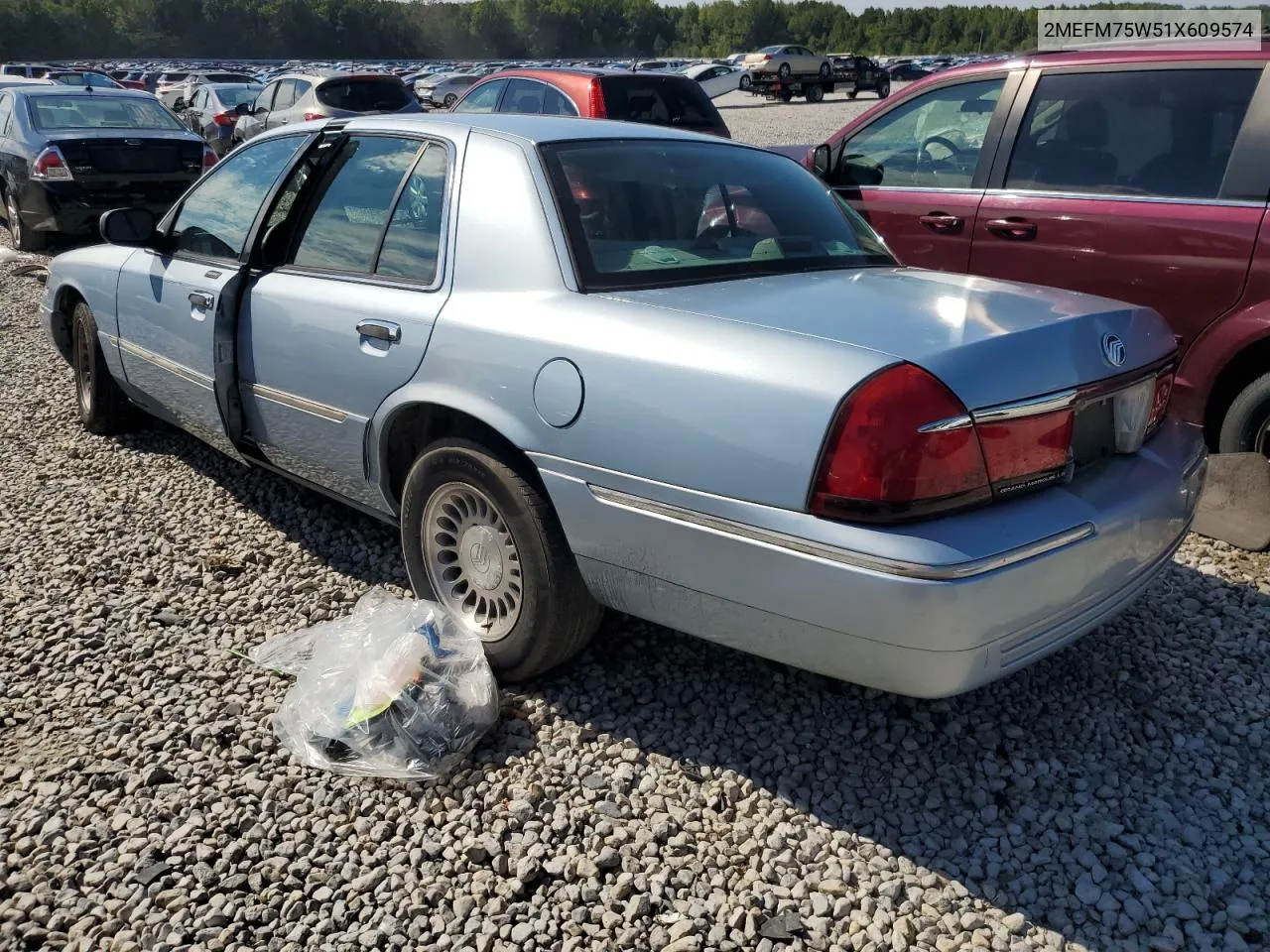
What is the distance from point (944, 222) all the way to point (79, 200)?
8.22 meters

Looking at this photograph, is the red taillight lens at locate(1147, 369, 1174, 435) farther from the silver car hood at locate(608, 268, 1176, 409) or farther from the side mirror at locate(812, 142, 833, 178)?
the side mirror at locate(812, 142, 833, 178)

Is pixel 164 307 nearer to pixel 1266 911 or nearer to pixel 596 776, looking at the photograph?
pixel 596 776

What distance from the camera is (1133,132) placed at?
432cm

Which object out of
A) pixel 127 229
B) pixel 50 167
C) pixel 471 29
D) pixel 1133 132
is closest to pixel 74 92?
pixel 50 167

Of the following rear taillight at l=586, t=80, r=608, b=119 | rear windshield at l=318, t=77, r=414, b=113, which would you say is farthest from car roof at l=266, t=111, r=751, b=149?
rear windshield at l=318, t=77, r=414, b=113

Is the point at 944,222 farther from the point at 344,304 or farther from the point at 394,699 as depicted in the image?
the point at 394,699

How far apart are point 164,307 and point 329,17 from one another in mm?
100158

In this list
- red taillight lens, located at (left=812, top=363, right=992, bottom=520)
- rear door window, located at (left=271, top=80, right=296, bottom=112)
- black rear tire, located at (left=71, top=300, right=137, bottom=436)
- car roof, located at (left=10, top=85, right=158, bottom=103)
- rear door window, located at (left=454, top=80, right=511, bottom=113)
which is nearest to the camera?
red taillight lens, located at (left=812, top=363, right=992, bottom=520)

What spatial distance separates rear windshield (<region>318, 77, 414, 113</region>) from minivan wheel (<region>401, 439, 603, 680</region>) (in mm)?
12018

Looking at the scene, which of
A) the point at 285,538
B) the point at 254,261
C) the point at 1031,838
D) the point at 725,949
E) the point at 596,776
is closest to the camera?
the point at 725,949

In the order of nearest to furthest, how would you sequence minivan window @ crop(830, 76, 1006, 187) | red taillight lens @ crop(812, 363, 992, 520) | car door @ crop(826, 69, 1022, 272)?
1. red taillight lens @ crop(812, 363, 992, 520)
2. car door @ crop(826, 69, 1022, 272)
3. minivan window @ crop(830, 76, 1006, 187)

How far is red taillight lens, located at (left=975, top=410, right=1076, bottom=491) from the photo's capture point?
90.0 inches

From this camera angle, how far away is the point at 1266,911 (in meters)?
2.26

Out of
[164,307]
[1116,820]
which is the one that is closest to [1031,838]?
[1116,820]
